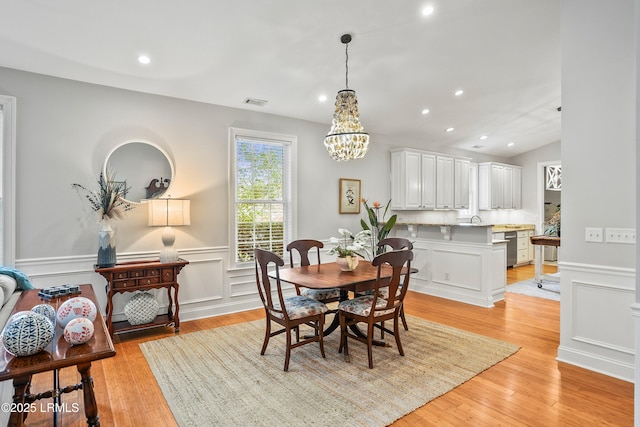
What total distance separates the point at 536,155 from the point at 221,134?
7806 mm

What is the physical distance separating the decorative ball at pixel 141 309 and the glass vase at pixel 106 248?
1.47ft

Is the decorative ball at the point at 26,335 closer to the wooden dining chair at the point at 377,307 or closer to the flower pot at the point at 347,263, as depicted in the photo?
the wooden dining chair at the point at 377,307

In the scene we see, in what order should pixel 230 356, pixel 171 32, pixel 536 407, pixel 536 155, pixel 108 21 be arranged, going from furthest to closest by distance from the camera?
pixel 536 155 → pixel 230 356 → pixel 171 32 → pixel 108 21 → pixel 536 407

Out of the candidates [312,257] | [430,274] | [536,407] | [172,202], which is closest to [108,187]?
[172,202]

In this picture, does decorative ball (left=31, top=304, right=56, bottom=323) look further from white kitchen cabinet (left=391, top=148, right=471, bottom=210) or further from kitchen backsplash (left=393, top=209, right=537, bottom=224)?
kitchen backsplash (left=393, top=209, right=537, bottom=224)

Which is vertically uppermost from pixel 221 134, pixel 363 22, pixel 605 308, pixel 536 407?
pixel 363 22

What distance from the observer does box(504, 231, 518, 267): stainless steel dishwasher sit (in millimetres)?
7586

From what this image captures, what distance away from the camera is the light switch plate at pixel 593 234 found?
2.83 metres

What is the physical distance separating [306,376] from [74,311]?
1.74 m

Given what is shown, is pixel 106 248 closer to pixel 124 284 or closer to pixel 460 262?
pixel 124 284

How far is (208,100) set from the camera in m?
4.27

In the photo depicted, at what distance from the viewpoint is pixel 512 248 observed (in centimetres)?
766

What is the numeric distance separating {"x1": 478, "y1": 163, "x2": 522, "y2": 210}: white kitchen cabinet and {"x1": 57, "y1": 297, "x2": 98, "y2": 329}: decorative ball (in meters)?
8.17

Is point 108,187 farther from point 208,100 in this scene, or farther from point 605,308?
point 605,308
